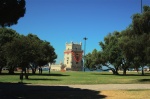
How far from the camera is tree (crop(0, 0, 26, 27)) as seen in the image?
64.8 ft

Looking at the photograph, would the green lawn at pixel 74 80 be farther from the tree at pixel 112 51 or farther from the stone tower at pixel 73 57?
the stone tower at pixel 73 57

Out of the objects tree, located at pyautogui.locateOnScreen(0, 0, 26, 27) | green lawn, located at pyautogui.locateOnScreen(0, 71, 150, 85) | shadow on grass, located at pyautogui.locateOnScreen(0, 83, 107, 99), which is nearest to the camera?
tree, located at pyautogui.locateOnScreen(0, 0, 26, 27)

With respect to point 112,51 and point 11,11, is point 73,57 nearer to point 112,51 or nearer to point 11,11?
point 112,51

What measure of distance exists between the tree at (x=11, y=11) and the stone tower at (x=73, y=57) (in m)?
→ 150

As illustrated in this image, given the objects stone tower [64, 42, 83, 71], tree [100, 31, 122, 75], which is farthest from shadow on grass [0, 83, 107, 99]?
stone tower [64, 42, 83, 71]

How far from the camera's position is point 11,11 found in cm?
2008

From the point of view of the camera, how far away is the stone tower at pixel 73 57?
569 feet

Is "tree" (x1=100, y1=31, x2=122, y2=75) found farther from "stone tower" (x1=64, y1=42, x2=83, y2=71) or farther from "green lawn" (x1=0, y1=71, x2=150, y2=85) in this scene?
"stone tower" (x1=64, y1=42, x2=83, y2=71)

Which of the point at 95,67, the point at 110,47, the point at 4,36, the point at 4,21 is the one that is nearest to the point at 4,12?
the point at 4,21

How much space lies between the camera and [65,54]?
18100 centimetres

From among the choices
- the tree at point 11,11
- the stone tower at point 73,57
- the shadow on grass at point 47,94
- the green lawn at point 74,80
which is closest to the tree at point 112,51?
the green lawn at point 74,80

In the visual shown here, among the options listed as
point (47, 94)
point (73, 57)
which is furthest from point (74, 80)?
point (73, 57)

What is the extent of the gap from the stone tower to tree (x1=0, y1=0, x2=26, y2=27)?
5909 inches

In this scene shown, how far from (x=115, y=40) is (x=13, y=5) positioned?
5614cm
